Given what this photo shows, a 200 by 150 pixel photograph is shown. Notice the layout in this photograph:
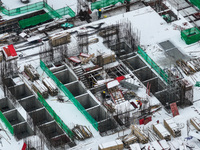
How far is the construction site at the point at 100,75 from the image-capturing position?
9019 centimetres

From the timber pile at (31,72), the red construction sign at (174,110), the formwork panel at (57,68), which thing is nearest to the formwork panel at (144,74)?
the red construction sign at (174,110)

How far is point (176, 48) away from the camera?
→ 4060 inches

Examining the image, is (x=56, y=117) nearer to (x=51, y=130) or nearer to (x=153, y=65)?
(x=51, y=130)

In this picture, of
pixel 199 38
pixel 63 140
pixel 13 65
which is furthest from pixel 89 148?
pixel 199 38

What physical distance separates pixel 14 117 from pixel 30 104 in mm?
2891

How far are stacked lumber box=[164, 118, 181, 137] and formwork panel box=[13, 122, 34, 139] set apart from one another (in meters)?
15.0

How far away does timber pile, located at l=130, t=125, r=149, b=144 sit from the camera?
88750 millimetres

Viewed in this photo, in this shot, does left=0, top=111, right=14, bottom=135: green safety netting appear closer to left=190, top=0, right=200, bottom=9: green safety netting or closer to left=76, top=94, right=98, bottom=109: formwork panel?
left=76, top=94, right=98, bottom=109: formwork panel

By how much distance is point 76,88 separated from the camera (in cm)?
9812

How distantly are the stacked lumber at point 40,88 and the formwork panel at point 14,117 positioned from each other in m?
3.84

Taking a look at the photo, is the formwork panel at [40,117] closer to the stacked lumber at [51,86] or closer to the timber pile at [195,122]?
the stacked lumber at [51,86]

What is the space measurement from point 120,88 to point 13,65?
13.7 metres

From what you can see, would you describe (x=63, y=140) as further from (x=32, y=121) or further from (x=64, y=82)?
(x=64, y=82)

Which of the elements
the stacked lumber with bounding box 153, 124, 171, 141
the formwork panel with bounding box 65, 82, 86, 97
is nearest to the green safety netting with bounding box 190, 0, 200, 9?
the formwork panel with bounding box 65, 82, 86, 97
